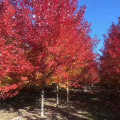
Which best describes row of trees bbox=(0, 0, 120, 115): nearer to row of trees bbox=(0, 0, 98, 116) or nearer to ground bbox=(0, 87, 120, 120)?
row of trees bbox=(0, 0, 98, 116)

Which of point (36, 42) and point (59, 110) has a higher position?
point (36, 42)

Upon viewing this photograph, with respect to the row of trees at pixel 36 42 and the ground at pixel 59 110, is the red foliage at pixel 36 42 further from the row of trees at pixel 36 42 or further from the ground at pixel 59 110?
the ground at pixel 59 110

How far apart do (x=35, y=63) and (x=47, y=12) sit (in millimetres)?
2992

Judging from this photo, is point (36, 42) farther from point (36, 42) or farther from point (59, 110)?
point (59, 110)

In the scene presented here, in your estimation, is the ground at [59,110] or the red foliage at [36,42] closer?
the red foliage at [36,42]

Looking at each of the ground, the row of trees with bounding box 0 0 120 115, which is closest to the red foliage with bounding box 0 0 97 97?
the row of trees with bounding box 0 0 120 115

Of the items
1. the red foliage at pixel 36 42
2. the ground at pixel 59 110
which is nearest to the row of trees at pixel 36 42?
the red foliage at pixel 36 42

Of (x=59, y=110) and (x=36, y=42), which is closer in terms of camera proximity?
(x=36, y=42)

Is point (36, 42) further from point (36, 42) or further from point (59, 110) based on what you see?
point (59, 110)

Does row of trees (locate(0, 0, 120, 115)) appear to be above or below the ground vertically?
above

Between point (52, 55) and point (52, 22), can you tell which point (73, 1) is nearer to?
point (52, 22)

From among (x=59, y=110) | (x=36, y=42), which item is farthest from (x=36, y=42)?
(x=59, y=110)

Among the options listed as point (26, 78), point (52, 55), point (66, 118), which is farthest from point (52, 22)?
point (66, 118)

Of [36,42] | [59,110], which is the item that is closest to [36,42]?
[36,42]
